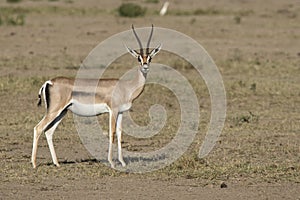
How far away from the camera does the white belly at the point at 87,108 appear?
34.2ft

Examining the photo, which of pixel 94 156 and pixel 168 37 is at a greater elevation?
pixel 168 37

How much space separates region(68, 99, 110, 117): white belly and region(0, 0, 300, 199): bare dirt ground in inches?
26.3

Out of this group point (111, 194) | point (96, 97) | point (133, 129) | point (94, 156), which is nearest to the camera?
point (111, 194)

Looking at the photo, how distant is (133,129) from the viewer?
1380cm

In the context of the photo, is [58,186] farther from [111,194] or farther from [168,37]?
[168,37]

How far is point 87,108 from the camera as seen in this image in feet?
34.2

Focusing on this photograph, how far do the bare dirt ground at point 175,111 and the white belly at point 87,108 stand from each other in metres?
0.67

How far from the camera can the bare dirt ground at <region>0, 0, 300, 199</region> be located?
9414 millimetres

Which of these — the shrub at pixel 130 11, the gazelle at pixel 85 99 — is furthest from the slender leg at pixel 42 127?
the shrub at pixel 130 11

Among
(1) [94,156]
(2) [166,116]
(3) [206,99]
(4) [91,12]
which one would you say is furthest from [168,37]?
(1) [94,156]

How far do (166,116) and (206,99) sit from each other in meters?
2.24

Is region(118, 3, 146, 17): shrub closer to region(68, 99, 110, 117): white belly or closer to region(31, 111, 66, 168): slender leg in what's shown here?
region(31, 111, 66, 168): slender leg

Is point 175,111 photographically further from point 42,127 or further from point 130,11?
point 130,11

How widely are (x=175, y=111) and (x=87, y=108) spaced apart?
5.38 m
